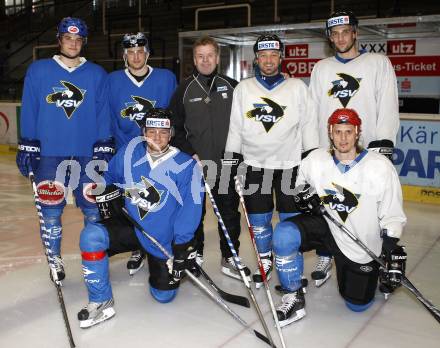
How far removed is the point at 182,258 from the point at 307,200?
703 millimetres

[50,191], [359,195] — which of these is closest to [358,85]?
[359,195]

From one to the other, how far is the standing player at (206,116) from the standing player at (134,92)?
0.43 ft

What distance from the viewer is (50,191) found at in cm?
308

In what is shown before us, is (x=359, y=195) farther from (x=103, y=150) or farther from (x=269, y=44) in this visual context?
(x=103, y=150)

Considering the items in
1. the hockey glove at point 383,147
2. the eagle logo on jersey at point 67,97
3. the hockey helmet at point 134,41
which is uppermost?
the hockey helmet at point 134,41

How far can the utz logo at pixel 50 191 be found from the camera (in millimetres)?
3060

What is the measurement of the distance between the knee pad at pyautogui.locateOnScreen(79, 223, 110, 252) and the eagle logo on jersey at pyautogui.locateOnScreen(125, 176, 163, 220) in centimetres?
22

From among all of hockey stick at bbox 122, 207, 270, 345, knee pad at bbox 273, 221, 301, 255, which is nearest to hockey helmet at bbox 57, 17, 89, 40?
hockey stick at bbox 122, 207, 270, 345

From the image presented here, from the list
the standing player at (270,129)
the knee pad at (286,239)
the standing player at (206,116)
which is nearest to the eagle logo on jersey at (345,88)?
the standing player at (270,129)

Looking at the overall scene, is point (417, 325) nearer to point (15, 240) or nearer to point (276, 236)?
point (276, 236)

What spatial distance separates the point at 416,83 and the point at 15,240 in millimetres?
5850

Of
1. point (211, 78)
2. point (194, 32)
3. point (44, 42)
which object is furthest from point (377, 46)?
point (44, 42)

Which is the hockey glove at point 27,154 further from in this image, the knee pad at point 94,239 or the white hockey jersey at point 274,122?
the white hockey jersey at point 274,122

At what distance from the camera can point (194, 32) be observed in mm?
7617
